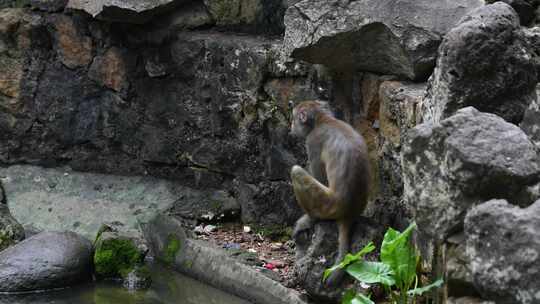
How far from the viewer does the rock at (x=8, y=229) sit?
8.54 m

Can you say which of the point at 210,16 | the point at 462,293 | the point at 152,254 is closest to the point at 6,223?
the point at 152,254

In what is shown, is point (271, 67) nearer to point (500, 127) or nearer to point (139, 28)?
point (139, 28)

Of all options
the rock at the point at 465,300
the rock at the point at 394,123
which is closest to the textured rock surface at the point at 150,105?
the rock at the point at 394,123

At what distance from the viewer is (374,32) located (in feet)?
23.1

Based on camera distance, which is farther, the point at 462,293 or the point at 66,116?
the point at 66,116

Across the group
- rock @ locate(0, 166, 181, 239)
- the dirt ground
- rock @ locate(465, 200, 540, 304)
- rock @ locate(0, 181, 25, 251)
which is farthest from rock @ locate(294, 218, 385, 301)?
rock @ locate(0, 181, 25, 251)

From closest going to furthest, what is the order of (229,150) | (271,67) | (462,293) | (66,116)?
(462,293), (271,67), (229,150), (66,116)

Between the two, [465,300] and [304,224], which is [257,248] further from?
[465,300]

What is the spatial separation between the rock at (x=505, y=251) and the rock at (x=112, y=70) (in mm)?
6192

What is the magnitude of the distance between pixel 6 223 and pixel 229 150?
2206 mm

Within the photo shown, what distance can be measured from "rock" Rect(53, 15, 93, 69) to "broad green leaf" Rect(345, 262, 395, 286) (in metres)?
4.87

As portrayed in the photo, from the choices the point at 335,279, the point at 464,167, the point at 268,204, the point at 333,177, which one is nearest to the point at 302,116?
the point at 333,177

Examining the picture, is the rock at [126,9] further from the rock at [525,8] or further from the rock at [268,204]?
the rock at [525,8]

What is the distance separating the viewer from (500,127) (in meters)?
4.60
